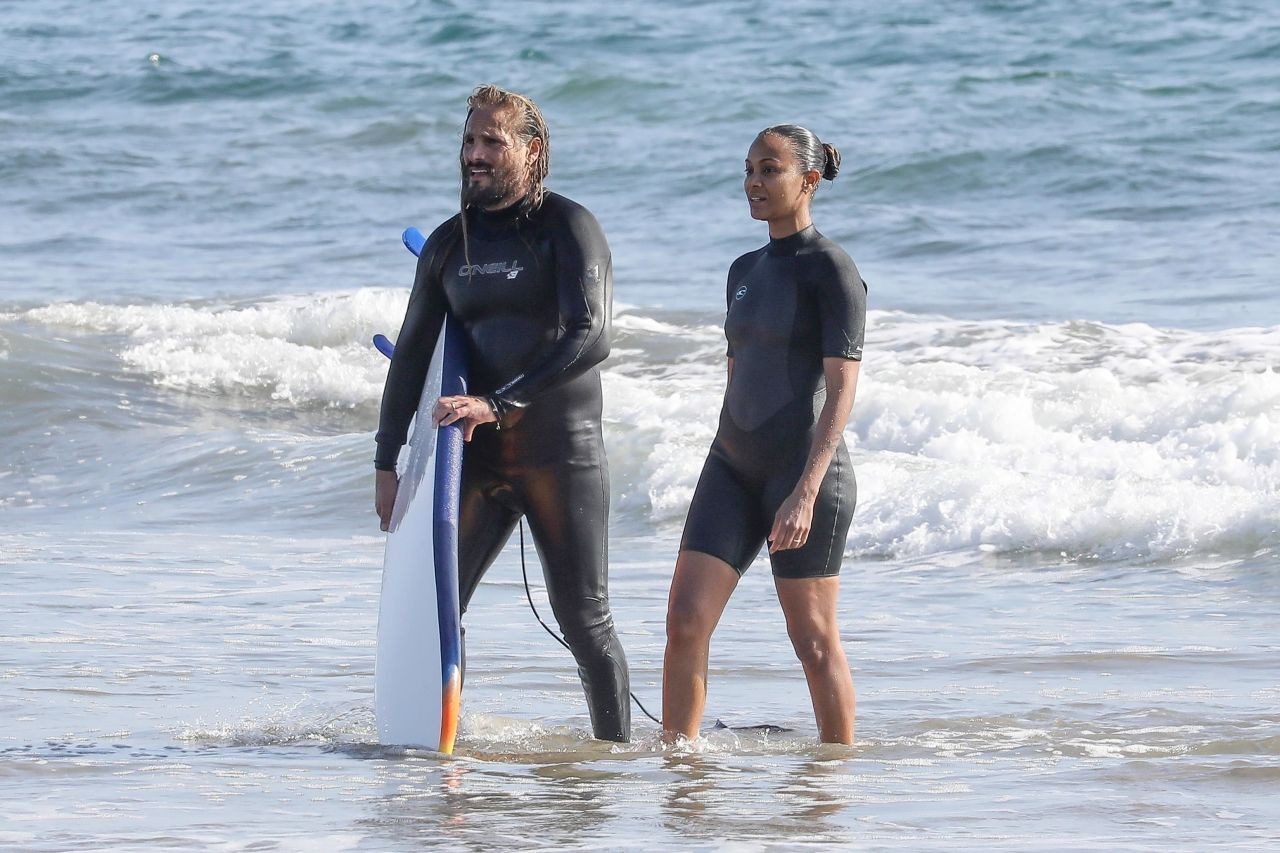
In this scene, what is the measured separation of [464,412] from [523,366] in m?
0.27

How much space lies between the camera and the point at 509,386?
14.0ft

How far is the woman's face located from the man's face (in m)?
0.55

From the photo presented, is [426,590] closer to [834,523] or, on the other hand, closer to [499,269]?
[499,269]

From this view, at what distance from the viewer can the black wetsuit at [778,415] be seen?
4.39 metres

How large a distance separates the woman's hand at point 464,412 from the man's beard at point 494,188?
1.62ft

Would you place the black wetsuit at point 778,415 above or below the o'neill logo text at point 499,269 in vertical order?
below

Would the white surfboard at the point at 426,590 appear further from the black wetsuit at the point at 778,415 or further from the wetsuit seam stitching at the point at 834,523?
the wetsuit seam stitching at the point at 834,523

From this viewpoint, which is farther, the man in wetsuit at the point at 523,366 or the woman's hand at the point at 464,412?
the man in wetsuit at the point at 523,366

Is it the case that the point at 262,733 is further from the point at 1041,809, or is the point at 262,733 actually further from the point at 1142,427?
the point at 1142,427

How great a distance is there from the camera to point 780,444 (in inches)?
174

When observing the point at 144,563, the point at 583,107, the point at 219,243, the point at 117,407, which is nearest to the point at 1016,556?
the point at 144,563

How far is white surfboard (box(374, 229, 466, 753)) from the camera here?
4.31 meters

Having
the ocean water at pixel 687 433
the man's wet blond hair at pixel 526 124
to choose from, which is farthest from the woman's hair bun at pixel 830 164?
the ocean water at pixel 687 433

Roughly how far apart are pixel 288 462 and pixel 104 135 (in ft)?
50.0
